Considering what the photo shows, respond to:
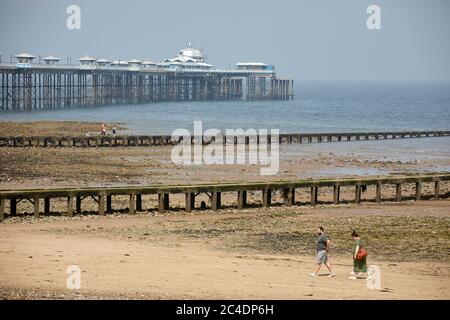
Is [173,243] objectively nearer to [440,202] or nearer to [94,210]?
[94,210]

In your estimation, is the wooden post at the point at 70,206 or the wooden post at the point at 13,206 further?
the wooden post at the point at 70,206

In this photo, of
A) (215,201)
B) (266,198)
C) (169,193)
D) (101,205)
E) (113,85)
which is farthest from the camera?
(113,85)

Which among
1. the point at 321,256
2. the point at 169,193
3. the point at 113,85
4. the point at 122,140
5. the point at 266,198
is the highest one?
the point at 113,85

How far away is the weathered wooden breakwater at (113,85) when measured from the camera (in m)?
134

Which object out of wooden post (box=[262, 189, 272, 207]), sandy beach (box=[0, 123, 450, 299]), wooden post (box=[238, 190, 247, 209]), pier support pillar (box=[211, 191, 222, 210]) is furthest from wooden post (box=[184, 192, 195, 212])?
wooden post (box=[262, 189, 272, 207])

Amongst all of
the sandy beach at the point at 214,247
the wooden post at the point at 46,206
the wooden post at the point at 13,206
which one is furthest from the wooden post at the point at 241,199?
the wooden post at the point at 13,206

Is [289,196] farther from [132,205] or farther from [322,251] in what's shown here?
[322,251]

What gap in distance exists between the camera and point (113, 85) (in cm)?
16838

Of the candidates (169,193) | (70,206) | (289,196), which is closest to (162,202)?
(169,193)

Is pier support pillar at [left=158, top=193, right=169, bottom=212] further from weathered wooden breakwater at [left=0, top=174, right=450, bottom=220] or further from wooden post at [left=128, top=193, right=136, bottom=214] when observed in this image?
wooden post at [left=128, top=193, right=136, bottom=214]

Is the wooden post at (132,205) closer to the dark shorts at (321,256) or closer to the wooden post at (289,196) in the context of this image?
the wooden post at (289,196)

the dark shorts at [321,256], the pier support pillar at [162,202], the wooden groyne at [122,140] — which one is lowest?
the wooden groyne at [122,140]

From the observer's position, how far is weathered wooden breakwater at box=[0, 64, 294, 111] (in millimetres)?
134375

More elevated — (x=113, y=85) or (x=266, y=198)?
(x=113, y=85)
